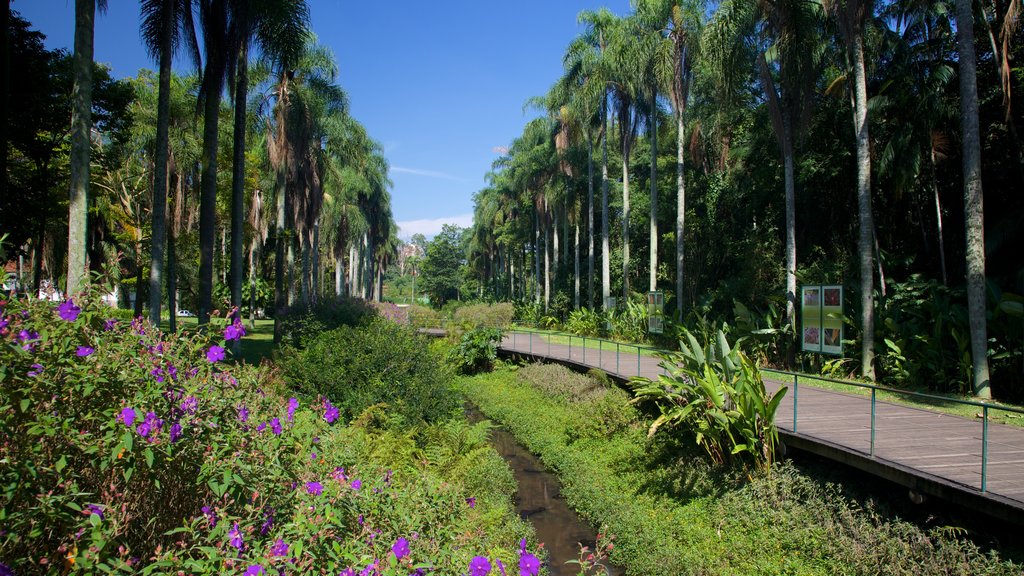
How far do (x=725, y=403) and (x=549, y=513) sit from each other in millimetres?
3938

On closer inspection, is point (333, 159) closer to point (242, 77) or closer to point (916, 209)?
point (242, 77)

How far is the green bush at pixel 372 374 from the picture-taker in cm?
1079

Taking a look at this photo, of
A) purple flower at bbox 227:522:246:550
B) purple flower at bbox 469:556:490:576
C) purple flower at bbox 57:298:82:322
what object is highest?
purple flower at bbox 57:298:82:322

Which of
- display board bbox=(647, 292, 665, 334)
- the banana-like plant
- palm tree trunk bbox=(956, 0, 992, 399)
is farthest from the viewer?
display board bbox=(647, 292, 665, 334)

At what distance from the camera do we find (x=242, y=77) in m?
18.6

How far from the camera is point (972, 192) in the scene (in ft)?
39.8

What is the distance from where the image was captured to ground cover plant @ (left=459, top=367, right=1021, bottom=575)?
6.70 meters

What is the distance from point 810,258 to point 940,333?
29.9ft

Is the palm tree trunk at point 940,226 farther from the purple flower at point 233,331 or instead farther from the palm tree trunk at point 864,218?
the purple flower at point 233,331

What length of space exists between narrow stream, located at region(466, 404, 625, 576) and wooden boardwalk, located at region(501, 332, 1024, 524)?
141 inches

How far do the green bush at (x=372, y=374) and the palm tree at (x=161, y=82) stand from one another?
5395 millimetres

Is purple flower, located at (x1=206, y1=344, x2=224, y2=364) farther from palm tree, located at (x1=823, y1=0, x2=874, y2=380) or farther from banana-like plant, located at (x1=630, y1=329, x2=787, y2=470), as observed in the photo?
palm tree, located at (x1=823, y1=0, x2=874, y2=380)

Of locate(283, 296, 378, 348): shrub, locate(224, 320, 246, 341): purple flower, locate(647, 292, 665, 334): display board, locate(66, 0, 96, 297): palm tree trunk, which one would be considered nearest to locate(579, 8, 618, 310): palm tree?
locate(647, 292, 665, 334): display board

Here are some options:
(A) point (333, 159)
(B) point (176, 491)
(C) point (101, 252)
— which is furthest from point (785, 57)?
(C) point (101, 252)
